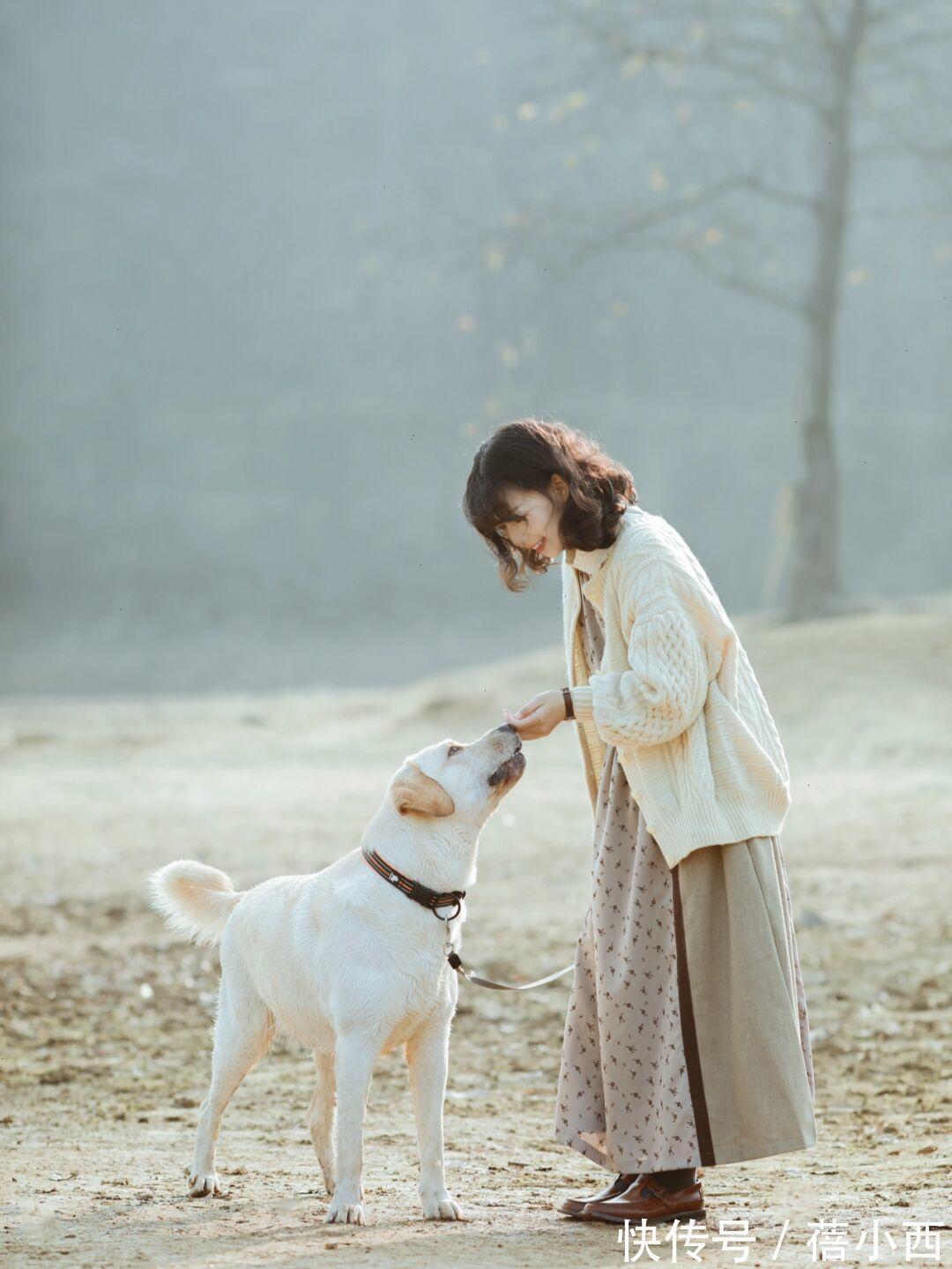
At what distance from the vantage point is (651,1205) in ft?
12.1

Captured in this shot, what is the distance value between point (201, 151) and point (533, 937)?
27.9m

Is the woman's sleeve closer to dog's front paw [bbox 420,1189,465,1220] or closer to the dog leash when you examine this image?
the dog leash

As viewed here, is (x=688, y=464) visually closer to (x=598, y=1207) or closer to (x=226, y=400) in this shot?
(x=226, y=400)

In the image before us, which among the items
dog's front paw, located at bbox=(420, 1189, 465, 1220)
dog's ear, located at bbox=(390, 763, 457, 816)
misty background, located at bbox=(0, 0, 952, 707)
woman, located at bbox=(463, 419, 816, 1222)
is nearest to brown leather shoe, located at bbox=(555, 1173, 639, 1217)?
woman, located at bbox=(463, 419, 816, 1222)

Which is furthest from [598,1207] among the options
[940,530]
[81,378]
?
[81,378]

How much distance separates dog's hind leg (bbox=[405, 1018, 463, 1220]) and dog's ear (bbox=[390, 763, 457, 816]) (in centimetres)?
48

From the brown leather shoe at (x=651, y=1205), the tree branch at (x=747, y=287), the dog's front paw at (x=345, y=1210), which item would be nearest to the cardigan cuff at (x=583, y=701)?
the brown leather shoe at (x=651, y=1205)

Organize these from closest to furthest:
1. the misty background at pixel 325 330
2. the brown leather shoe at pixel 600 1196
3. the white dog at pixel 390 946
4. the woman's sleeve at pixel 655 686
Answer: the woman's sleeve at pixel 655 686
the white dog at pixel 390 946
the brown leather shoe at pixel 600 1196
the misty background at pixel 325 330

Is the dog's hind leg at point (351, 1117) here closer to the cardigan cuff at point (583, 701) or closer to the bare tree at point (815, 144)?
the cardigan cuff at point (583, 701)

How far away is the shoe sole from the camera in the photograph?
3680mm

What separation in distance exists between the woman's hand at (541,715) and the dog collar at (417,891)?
1.28 ft

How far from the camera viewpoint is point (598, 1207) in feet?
12.3

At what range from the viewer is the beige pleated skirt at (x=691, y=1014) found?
355cm

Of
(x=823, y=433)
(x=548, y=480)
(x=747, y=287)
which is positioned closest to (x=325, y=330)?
(x=747, y=287)
